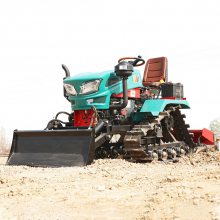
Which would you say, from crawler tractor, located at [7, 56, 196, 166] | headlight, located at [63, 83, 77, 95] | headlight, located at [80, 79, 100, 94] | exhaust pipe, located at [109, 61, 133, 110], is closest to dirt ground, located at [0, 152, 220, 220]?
crawler tractor, located at [7, 56, 196, 166]

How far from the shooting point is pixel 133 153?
775 cm

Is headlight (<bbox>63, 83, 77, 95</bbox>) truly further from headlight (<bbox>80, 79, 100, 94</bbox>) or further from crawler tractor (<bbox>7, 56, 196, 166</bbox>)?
headlight (<bbox>80, 79, 100, 94</bbox>)

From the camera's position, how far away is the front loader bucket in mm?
7026

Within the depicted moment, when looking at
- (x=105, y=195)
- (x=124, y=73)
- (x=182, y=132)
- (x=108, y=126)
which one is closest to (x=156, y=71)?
(x=182, y=132)

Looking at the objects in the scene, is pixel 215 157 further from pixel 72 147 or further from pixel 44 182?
pixel 44 182

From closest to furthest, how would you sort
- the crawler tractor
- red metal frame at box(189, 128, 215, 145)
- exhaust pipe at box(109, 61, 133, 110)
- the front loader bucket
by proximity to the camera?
the front loader bucket, the crawler tractor, exhaust pipe at box(109, 61, 133, 110), red metal frame at box(189, 128, 215, 145)

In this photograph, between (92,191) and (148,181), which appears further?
(148,181)

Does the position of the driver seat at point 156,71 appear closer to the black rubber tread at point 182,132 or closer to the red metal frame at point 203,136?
the black rubber tread at point 182,132

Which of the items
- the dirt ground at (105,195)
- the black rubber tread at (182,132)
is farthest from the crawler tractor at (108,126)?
the dirt ground at (105,195)

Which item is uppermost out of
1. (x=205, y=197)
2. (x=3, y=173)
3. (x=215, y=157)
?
(x=205, y=197)

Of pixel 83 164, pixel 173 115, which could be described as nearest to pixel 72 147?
pixel 83 164

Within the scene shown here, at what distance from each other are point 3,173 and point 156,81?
504 centimetres

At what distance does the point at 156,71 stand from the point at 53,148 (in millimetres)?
3964

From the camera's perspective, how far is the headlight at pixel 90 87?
311 inches
